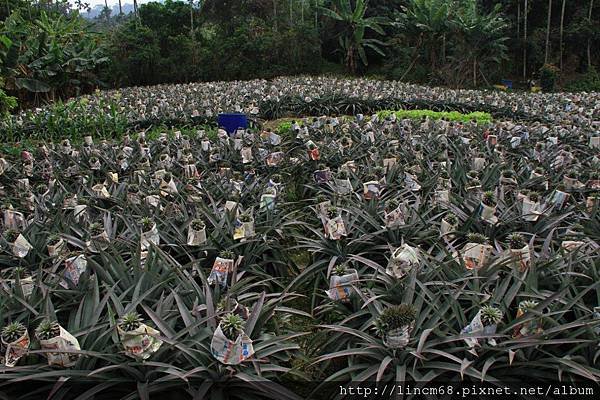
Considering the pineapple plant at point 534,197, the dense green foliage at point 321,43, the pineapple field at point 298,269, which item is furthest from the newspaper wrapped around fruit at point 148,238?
the dense green foliage at point 321,43

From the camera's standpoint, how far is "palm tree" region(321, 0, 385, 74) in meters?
23.1

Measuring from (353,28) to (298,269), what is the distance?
21.6 meters

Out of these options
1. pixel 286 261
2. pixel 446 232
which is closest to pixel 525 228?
pixel 446 232

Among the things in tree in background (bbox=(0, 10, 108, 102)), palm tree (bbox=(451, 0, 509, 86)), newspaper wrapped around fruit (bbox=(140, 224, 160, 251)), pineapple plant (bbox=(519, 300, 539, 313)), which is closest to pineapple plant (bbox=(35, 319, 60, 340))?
newspaper wrapped around fruit (bbox=(140, 224, 160, 251))

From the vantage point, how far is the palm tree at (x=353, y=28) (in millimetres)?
23078

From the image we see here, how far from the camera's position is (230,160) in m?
6.13

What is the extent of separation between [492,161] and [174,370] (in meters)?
4.38

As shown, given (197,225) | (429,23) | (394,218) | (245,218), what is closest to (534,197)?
(394,218)

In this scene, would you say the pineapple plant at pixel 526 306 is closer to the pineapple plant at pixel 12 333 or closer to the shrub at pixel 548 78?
the pineapple plant at pixel 12 333

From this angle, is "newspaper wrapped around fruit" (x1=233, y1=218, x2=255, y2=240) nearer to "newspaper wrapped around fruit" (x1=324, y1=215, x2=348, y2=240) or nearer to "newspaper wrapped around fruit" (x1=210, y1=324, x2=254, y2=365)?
"newspaper wrapped around fruit" (x1=324, y1=215, x2=348, y2=240)

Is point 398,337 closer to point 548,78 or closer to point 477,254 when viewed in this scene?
point 477,254

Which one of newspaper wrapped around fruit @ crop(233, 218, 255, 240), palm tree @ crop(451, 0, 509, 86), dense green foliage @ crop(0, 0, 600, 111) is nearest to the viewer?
newspaper wrapped around fruit @ crop(233, 218, 255, 240)

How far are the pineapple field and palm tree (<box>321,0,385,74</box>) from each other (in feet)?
58.7

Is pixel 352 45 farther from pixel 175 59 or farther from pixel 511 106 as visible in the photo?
pixel 511 106
